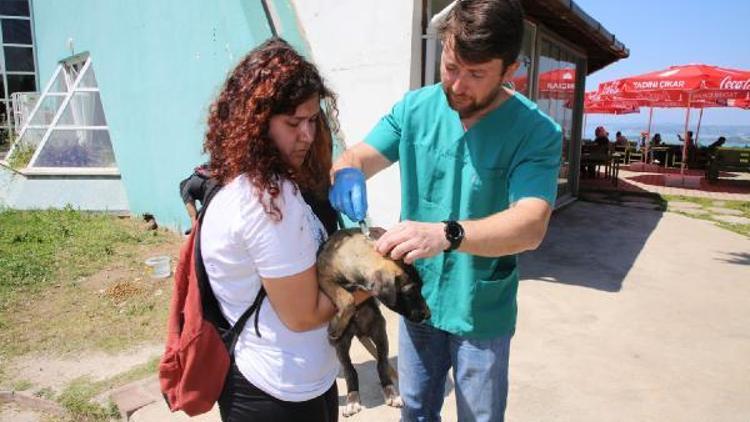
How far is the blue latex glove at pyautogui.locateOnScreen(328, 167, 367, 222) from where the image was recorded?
173 centimetres

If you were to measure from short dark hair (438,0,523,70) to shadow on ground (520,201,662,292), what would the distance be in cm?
476

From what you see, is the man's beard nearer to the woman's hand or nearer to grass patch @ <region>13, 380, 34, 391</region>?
the woman's hand

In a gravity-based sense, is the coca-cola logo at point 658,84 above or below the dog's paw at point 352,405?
above

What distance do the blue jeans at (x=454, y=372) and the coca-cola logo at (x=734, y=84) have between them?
13764 millimetres

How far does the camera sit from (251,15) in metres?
6.08

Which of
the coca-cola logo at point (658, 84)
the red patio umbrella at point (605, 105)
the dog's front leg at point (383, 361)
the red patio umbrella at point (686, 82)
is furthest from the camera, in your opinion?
the red patio umbrella at point (605, 105)

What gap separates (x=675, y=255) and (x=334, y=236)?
7319 mm

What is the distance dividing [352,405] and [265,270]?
212 centimetres

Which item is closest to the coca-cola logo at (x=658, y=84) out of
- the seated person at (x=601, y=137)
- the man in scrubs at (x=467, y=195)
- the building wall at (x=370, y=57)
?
the seated person at (x=601, y=137)

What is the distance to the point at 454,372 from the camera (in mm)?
2109

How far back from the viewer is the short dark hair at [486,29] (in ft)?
5.58

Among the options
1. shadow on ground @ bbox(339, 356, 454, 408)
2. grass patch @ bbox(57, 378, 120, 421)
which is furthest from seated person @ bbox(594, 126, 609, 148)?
grass patch @ bbox(57, 378, 120, 421)

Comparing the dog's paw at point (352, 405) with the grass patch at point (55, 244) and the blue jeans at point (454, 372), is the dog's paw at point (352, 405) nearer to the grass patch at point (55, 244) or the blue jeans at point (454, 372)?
the blue jeans at point (454, 372)

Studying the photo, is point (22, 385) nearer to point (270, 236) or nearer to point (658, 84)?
point (270, 236)
